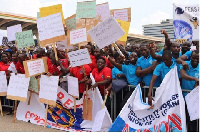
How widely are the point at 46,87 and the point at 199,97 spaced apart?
3.31m

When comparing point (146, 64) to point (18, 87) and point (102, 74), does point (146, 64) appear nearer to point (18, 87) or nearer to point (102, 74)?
point (102, 74)

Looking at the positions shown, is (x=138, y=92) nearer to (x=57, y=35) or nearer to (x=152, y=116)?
(x=152, y=116)

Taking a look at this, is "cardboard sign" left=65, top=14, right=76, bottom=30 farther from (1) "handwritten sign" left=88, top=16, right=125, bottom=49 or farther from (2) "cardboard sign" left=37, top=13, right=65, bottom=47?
(1) "handwritten sign" left=88, top=16, right=125, bottom=49

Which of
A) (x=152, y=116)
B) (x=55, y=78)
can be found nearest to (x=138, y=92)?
(x=152, y=116)

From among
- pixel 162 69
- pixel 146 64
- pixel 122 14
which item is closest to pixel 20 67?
pixel 122 14

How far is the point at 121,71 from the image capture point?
548 centimetres

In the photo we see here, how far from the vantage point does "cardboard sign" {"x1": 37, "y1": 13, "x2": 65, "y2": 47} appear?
19.3 ft

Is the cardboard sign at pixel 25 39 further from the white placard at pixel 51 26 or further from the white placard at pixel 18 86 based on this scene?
the white placard at pixel 51 26

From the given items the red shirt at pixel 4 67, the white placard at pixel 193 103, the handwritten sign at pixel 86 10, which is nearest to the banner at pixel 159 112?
the white placard at pixel 193 103

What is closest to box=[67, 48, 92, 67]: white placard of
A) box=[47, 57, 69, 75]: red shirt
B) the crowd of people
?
the crowd of people

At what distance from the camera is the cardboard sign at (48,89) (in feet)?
19.2

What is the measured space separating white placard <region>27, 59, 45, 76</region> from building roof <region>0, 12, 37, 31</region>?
13436 millimetres

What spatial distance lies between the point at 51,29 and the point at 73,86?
1343mm

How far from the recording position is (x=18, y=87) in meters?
6.51
